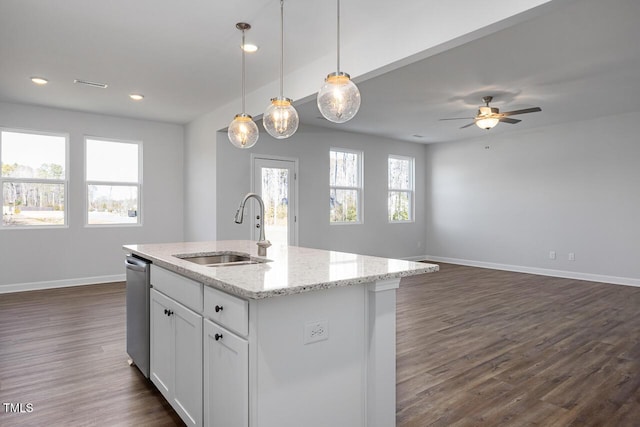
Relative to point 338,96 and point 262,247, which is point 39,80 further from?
point 338,96

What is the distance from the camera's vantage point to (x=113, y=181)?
6227 millimetres

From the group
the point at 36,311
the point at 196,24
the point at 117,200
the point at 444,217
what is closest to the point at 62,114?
the point at 117,200

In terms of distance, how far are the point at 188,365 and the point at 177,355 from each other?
165 mm

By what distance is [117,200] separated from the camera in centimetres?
627

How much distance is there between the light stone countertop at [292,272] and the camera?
4.93ft

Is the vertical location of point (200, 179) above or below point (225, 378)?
above

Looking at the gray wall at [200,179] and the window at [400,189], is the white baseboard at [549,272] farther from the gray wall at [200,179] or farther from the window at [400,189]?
the gray wall at [200,179]

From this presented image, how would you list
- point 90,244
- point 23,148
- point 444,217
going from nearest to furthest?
point 23,148 → point 90,244 → point 444,217

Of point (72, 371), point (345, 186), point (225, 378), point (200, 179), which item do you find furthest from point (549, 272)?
point (72, 371)

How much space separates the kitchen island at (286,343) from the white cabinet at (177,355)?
10 millimetres

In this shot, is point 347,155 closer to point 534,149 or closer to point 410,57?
point 534,149

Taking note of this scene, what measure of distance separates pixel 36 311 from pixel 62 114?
2.96 metres

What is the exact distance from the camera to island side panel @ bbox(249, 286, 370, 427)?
1.51m

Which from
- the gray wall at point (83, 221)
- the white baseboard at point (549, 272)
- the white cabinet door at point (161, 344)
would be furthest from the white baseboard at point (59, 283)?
the white baseboard at point (549, 272)
